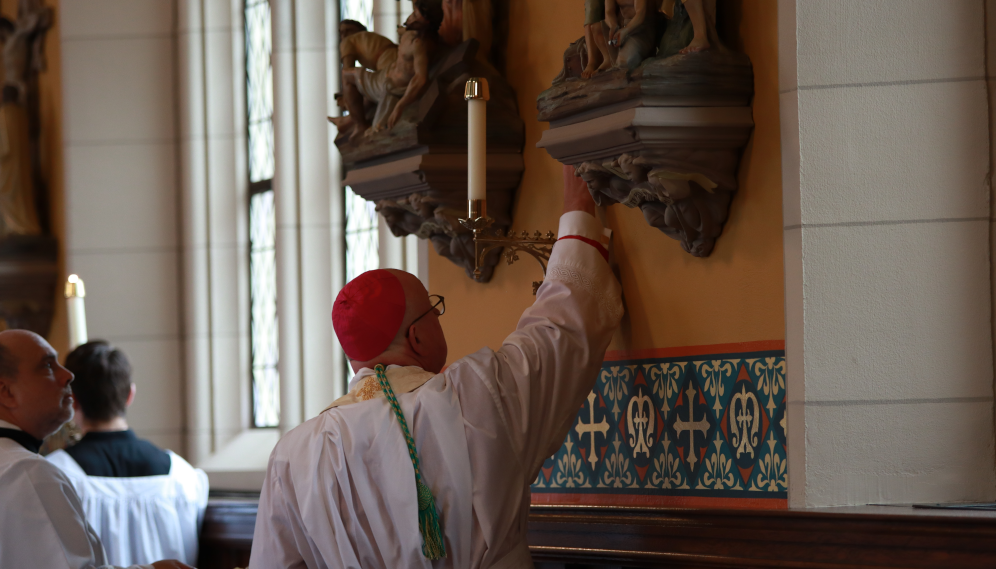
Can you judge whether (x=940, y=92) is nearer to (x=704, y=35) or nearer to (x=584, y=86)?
(x=704, y=35)

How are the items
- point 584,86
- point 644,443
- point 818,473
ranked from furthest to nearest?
point 644,443 → point 584,86 → point 818,473

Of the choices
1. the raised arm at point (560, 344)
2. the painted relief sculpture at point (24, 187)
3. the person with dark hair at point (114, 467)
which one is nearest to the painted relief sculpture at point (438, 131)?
the raised arm at point (560, 344)

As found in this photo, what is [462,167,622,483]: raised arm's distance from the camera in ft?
11.2

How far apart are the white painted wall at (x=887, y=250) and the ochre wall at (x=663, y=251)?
0.08m

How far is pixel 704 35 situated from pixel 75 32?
5.82m

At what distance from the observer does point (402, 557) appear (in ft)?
10.9

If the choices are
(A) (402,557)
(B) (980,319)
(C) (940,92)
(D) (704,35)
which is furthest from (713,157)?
(A) (402,557)

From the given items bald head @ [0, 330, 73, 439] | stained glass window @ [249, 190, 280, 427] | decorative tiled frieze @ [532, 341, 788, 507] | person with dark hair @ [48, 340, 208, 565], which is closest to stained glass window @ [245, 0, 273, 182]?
stained glass window @ [249, 190, 280, 427]

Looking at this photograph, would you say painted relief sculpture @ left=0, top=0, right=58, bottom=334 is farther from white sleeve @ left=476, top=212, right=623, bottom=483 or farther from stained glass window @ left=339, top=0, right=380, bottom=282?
white sleeve @ left=476, top=212, right=623, bottom=483

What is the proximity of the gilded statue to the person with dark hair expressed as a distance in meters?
2.74

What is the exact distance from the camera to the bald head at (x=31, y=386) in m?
4.27

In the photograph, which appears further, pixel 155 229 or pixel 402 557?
pixel 155 229

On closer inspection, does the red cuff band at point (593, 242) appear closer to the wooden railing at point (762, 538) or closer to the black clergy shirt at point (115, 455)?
the wooden railing at point (762, 538)

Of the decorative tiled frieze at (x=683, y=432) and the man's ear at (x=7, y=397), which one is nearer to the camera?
the decorative tiled frieze at (x=683, y=432)
